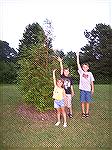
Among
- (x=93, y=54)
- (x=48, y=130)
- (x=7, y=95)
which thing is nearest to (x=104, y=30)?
(x=93, y=54)

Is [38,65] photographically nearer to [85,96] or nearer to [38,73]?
[38,73]

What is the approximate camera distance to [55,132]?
212 inches

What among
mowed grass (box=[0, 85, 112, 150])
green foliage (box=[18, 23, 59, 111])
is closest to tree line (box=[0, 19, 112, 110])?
green foliage (box=[18, 23, 59, 111])

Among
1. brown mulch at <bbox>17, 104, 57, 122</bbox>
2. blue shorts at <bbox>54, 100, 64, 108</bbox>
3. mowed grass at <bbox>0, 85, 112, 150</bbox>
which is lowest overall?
mowed grass at <bbox>0, 85, 112, 150</bbox>

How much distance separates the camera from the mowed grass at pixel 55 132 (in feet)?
16.3

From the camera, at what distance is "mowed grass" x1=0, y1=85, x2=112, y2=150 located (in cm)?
498

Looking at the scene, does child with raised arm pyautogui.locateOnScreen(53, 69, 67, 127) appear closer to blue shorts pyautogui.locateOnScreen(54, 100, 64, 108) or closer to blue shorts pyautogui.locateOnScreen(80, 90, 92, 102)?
blue shorts pyautogui.locateOnScreen(54, 100, 64, 108)

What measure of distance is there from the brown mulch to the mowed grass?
92mm

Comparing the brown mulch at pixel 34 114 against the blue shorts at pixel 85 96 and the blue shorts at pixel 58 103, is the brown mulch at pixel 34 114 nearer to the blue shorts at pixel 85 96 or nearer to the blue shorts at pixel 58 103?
the blue shorts at pixel 58 103

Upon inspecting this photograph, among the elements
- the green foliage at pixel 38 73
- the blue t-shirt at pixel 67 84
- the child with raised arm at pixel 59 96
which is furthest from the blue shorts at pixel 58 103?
the green foliage at pixel 38 73

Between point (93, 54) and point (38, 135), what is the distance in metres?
7.50

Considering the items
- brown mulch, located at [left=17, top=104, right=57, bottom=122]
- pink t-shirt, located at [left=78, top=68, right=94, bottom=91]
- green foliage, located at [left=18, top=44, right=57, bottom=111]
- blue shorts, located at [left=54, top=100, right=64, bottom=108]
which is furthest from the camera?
green foliage, located at [left=18, top=44, right=57, bottom=111]

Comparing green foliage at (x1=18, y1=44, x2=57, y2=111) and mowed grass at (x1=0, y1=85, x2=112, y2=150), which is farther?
green foliage at (x1=18, y1=44, x2=57, y2=111)

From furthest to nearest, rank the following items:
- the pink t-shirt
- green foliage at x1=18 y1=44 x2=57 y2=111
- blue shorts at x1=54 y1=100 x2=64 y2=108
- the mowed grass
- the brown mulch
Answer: green foliage at x1=18 y1=44 x2=57 y2=111 < the brown mulch < the pink t-shirt < blue shorts at x1=54 y1=100 x2=64 y2=108 < the mowed grass
